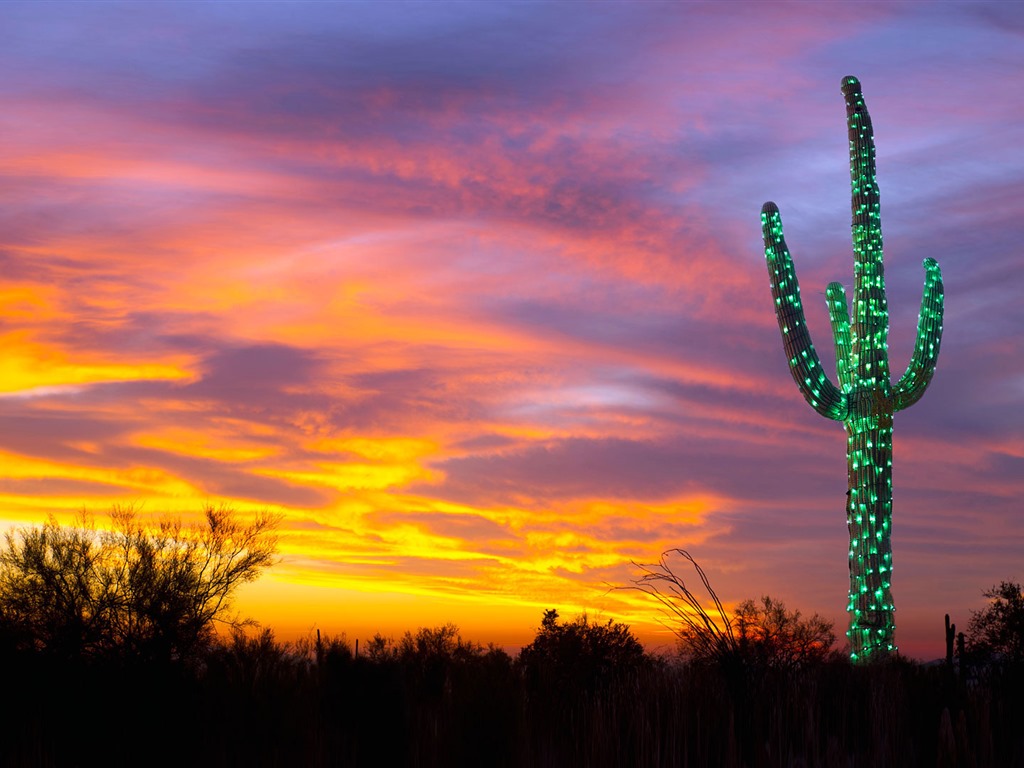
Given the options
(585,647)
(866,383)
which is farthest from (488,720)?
(866,383)

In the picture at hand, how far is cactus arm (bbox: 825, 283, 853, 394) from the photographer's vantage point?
928 inches

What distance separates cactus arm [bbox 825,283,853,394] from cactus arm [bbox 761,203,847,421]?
0.90 m

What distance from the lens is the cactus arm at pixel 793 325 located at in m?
21.8

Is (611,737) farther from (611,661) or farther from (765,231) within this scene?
(765,231)

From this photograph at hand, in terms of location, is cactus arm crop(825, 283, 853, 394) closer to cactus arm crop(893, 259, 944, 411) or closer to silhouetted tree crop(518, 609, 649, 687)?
cactus arm crop(893, 259, 944, 411)

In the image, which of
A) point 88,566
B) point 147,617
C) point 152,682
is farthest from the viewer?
point 88,566

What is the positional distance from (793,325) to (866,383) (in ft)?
7.27

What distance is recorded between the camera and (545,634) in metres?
20.9

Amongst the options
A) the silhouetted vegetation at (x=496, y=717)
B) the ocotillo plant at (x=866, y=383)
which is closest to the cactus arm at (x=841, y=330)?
the ocotillo plant at (x=866, y=383)

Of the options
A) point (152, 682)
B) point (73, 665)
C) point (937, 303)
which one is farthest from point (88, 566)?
point (937, 303)

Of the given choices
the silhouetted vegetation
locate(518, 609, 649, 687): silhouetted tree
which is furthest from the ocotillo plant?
the silhouetted vegetation

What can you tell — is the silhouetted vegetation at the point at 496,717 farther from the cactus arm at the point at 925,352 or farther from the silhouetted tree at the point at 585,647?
the cactus arm at the point at 925,352

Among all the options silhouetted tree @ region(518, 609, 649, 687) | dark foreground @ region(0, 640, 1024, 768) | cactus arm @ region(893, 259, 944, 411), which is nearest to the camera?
dark foreground @ region(0, 640, 1024, 768)

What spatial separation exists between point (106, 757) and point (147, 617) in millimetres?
8455
